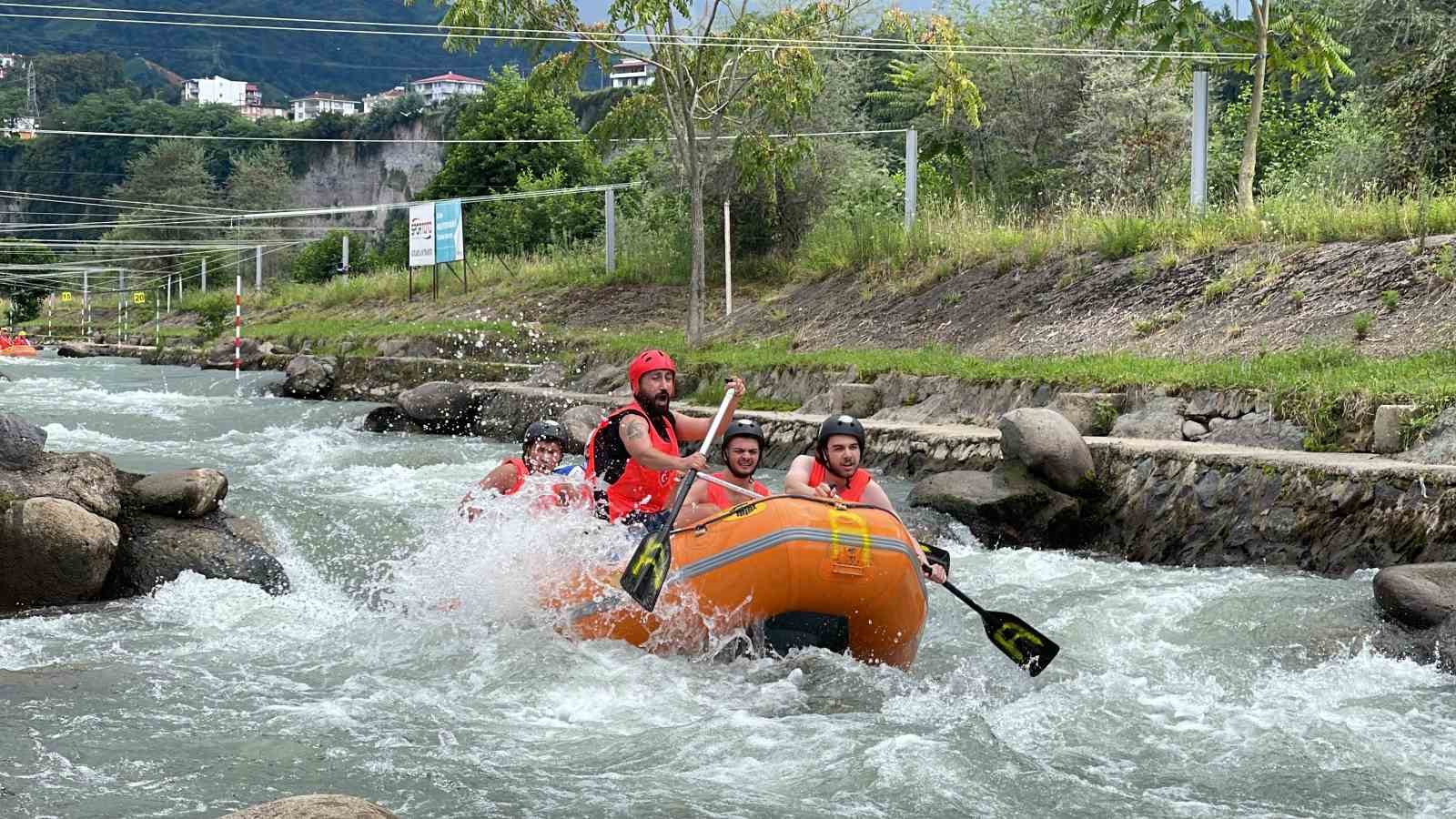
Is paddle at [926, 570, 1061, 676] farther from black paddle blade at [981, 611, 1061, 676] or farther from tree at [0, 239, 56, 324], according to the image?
tree at [0, 239, 56, 324]

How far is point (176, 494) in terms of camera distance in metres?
10.3

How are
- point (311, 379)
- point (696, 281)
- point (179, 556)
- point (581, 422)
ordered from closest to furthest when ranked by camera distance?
point (179, 556)
point (581, 422)
point (696, 281)
point (311, 379)

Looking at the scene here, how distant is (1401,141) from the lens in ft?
66.5

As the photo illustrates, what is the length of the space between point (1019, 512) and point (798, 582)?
4791 millimetres

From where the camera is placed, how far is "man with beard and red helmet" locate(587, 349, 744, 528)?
30.0 feet

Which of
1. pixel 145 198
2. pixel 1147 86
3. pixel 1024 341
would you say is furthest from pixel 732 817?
pixel 145 198

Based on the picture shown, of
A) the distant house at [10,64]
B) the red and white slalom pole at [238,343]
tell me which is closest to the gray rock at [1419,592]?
the red and white slalom pole at [238,343]

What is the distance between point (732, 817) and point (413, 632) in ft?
12.3

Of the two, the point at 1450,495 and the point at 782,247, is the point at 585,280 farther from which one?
the point at 1450,495

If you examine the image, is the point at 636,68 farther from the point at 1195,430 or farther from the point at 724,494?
the point at 724,494

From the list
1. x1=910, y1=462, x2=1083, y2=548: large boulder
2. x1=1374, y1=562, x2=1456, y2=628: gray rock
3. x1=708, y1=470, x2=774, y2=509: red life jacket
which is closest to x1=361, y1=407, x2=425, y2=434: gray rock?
x1=910, y1=462, x2=1083, y2=548: large boulder

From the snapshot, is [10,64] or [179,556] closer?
[179,556]

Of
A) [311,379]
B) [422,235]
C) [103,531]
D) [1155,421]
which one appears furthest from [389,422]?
[422,235]

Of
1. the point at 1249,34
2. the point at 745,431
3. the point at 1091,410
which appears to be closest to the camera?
the point at 745,431
